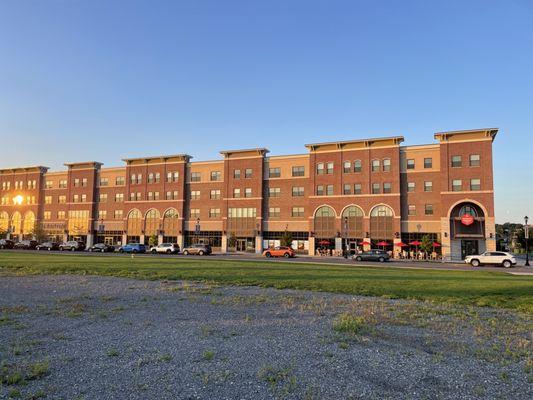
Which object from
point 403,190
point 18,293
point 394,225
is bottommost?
point 18,293

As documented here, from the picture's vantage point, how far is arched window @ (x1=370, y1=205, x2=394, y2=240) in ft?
197

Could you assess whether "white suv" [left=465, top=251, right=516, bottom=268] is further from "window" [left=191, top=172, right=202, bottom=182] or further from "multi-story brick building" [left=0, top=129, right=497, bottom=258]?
"window" [left=191, top=172, right=202, bottom=182]

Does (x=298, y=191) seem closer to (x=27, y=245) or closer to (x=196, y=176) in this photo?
(x=196, y=176)

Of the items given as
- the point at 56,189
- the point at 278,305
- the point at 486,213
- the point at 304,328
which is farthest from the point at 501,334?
the point at 56,189

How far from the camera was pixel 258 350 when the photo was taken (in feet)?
25.6

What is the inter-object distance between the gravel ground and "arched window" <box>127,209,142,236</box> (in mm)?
67425

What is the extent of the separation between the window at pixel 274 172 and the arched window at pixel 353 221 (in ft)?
45.0

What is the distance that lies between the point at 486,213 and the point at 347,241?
19.4 meters

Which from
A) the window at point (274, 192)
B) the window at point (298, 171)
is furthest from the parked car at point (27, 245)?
the window at point (298, 171)

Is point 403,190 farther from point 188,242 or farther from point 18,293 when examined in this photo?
point 18,293

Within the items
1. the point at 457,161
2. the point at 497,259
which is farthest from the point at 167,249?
the point at 457,161

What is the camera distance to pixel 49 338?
859 centimetres

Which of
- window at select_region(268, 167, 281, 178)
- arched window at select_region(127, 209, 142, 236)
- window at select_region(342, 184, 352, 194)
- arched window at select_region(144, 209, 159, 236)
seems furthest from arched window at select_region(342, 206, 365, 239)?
arched window at select_region(127, 209, 142, 236)

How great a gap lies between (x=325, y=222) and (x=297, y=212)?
5.50 meters
